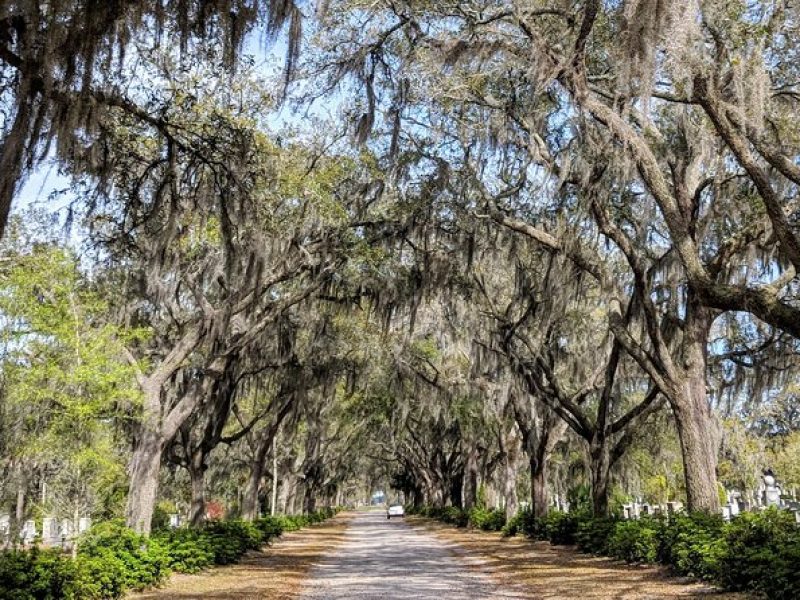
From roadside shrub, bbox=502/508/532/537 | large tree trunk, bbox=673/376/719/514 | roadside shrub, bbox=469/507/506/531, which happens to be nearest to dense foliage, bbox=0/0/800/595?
large tree trunk, bbox=673/376/719/514

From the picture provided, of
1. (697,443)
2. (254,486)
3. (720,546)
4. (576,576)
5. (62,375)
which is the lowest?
(576,576)

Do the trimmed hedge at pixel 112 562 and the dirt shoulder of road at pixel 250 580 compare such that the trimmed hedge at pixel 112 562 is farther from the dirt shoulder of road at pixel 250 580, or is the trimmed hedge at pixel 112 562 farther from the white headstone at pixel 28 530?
the white headstone at pixel 28 530

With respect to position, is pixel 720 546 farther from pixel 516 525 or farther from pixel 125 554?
pixel 516 525

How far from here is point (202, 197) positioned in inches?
366

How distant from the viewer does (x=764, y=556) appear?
332 inches

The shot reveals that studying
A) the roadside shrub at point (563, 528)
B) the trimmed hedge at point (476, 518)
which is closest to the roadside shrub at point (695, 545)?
the roadside shrub at point (563, 528)

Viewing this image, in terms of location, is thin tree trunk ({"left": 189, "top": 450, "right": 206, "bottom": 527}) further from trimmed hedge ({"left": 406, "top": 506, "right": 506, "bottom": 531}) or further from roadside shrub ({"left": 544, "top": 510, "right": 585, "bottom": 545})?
trimmed hedge ({"left": 406, "top": 506, "right": 506, "bottom": 531})

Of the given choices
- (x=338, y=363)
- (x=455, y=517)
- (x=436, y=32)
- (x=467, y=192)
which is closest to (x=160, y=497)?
(x=455, y=517)

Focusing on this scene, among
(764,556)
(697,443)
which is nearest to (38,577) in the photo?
(764,556)

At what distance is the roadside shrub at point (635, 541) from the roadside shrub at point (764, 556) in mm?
2438

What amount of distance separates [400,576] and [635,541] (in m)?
4.20

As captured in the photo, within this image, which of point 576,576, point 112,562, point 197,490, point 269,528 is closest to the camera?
point 112,562

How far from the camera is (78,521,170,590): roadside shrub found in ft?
33.6

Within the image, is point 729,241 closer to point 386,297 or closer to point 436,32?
point 436,32
